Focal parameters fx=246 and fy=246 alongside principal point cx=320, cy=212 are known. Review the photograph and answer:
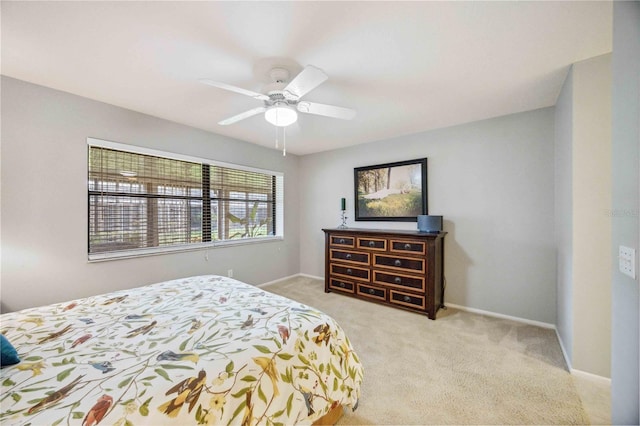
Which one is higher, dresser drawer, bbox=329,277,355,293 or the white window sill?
the white window sill

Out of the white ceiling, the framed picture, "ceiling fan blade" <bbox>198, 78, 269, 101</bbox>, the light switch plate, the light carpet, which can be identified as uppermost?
the white ceiling

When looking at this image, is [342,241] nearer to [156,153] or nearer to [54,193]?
[156,153]

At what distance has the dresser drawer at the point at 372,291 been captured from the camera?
3.32 m

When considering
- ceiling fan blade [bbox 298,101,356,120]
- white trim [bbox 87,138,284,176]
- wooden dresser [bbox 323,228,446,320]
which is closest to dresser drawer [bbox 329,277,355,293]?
wooden dresser [bbox 323,228,446,320]

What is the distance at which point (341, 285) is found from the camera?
3750 millimetres

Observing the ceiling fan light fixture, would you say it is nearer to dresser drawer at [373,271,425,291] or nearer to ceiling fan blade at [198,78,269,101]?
ceiling fan blade at [198,78,269,101]

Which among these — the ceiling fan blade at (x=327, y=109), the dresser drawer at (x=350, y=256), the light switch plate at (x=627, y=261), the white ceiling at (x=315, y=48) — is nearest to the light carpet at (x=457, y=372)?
the dresser drawer at (x=350, y=256)

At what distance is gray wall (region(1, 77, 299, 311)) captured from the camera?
2072 mm

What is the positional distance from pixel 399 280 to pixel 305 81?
259 cm

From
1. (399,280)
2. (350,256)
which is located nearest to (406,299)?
(399,280)

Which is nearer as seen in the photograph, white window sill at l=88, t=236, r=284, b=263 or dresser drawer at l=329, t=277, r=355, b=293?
white window sill at l=88, t=236, r=284, b=263

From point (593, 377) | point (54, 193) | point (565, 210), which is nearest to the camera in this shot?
point (593, 377)

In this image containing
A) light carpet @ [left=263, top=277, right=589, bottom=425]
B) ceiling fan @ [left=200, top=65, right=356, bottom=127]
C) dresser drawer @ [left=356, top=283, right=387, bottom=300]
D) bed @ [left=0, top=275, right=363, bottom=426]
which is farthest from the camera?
dresser drawer @ [left=356, top=283, right=387, bottom=300]

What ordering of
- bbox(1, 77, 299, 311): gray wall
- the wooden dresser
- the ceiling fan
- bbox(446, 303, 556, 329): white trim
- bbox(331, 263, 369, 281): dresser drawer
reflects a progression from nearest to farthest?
the ceiling fan, bbox(1, 77, 299, 311): gray wall, bbox(446, 303, 556, 329): white trim, the wooden dresser, bbox(331, 263, 369, 281): dresser drawer
